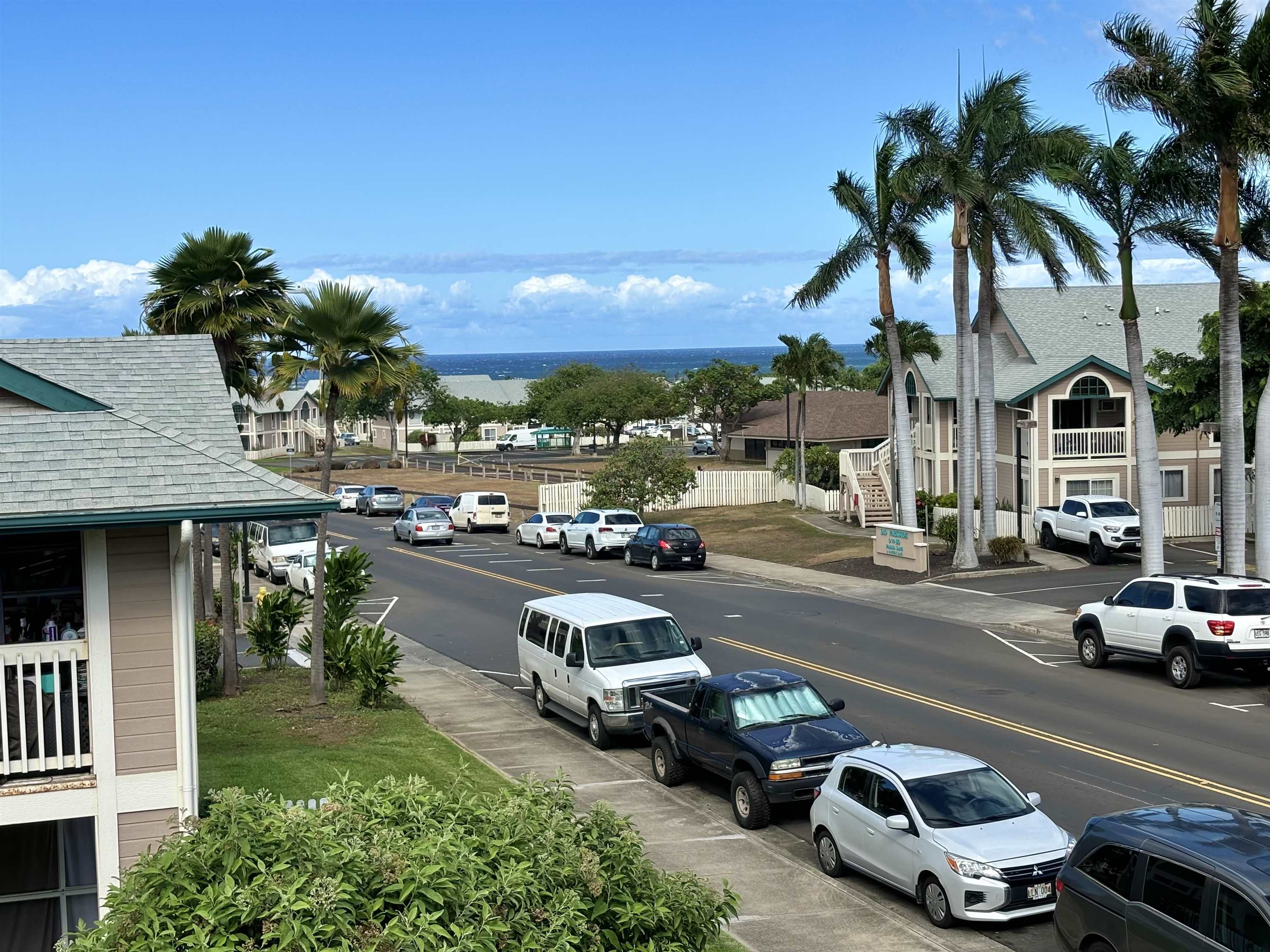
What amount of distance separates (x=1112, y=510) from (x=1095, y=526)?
1.03 meters

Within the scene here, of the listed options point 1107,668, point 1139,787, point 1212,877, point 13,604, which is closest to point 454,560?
point 1107,668

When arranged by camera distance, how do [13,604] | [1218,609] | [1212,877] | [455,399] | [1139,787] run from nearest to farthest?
[1212,877]
[13,604]
[1139,787]
[1218,609]
[455,399]

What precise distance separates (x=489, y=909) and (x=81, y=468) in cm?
522

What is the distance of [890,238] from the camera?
38625 mm

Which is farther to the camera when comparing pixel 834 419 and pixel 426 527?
pixel 834 419

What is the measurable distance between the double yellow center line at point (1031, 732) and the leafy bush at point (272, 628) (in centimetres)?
875

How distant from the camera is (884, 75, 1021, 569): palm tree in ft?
116

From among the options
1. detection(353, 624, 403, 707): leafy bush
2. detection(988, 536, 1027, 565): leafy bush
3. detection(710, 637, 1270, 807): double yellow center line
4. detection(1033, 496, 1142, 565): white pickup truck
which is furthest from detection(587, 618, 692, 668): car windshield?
detection(1033, 496, 1142, 565): white pickup truck

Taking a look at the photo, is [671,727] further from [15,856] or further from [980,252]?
[980,252]

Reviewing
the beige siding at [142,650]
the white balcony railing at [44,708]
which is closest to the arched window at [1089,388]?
the beige siding at [142,650]

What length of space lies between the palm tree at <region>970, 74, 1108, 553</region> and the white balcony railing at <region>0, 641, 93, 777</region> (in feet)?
91.1

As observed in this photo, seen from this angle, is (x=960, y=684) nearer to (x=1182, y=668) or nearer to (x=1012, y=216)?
(x=1182, y=668)

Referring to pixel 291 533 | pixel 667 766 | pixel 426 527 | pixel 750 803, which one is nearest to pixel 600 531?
pixel 426 527

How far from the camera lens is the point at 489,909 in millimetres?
6766
